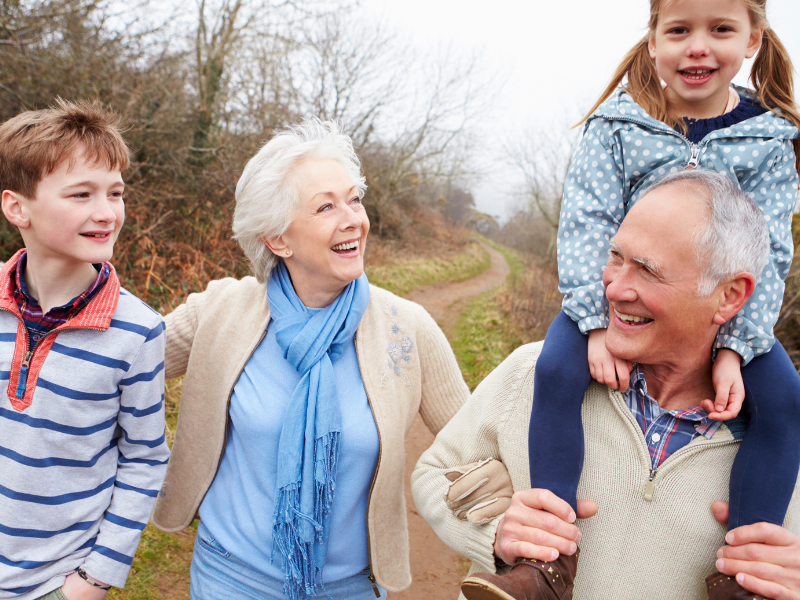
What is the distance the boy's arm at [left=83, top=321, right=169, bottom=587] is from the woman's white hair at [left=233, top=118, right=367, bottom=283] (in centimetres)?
56

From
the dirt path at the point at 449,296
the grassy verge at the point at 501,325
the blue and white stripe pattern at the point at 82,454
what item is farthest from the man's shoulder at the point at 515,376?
the dirt path at the point at 449,296

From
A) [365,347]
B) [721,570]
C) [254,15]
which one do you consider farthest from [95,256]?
[254,15]

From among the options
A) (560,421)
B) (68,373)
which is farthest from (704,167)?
(68,373)

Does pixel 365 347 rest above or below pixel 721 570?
above

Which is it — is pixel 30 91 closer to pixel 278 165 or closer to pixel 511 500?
pixel 278 165

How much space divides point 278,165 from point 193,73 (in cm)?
874

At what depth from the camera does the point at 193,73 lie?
367 inches

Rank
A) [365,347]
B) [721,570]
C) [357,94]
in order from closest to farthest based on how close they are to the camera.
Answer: [721,570]
[365,347]
[357,94]

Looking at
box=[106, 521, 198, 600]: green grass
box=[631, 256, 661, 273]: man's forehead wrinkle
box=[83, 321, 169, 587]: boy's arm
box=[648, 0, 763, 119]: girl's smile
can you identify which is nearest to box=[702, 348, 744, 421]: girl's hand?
box=[631, 256, 661, 273]: man's forehead wrinkle

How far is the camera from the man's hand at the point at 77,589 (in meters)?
1.53

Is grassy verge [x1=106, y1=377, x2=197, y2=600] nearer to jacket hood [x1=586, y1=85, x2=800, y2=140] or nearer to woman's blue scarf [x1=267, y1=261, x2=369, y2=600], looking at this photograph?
woman's blue scarf [x1=267, y1=261, x2=369, y2=600]

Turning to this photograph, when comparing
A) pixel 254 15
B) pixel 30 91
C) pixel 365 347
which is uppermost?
pixel 254 15

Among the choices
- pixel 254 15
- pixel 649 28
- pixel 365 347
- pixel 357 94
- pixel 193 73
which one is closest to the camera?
pixel 649 28

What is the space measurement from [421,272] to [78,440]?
13.7 meters
